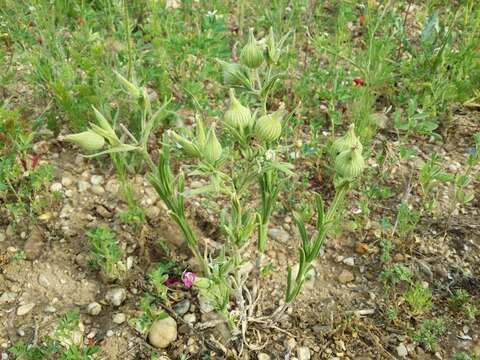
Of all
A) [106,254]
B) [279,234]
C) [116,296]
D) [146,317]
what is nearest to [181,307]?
[146,317]

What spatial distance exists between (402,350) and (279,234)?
875 millimetres

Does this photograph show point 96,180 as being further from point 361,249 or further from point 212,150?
point 361,249

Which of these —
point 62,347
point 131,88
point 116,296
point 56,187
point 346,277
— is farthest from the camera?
point 56,187

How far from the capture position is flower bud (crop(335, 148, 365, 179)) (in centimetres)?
171

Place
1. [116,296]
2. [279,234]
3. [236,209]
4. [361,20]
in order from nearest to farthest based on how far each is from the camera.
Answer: [236,209]
[116,296]
[279,234]
[361,20]

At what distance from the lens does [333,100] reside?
3410 millimetres

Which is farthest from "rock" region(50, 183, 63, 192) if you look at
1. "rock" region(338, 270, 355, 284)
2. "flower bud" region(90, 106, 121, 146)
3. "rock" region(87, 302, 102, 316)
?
"rock" region(338, 270, 355, 284)

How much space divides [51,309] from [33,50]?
5.98 feet

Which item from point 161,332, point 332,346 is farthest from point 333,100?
point 161,332

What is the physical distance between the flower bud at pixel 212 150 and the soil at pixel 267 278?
104cm

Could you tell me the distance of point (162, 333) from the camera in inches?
92.2

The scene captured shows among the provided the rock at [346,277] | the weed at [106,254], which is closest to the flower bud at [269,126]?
the weed at [106,254]

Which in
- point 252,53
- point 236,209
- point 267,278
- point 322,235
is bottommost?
point 267,278

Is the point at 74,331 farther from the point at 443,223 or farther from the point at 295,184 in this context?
the point at 443,223
